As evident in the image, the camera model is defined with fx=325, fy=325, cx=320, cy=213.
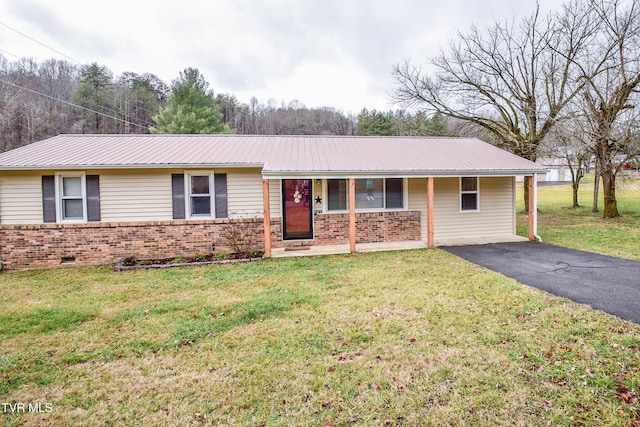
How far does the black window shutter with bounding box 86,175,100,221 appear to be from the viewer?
8547 mm

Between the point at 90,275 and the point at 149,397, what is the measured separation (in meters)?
5.72

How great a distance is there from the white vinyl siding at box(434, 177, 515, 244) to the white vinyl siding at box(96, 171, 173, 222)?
26.1 feet

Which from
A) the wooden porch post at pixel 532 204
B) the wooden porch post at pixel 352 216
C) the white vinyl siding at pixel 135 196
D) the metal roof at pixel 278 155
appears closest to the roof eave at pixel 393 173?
the metal roof at pixel 278 155

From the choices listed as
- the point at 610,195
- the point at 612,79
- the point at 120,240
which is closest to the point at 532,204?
the point at 612,79

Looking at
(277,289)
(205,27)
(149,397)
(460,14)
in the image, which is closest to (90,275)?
(277,289)

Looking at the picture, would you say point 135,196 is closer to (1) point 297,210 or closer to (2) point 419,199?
(1) point 297,210

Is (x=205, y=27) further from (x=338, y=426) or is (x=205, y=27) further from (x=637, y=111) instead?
(x=637, y=111)

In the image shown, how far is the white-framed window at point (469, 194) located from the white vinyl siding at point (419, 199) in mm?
1260

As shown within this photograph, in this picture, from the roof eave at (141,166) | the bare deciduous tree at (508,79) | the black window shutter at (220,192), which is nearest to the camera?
the roof eave at (141,166)

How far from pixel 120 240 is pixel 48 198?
80.9 inches

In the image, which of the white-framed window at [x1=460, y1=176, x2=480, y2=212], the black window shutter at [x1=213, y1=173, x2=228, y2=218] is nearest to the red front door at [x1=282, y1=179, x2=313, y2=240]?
the black window shutter at [x1=213, y1=173, x2=228, y2=218]

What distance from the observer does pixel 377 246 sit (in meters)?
9.31

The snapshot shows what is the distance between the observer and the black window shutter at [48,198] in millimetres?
8352

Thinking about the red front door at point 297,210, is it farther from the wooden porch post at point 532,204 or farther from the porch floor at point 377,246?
the wooden porch post at point 532,204
